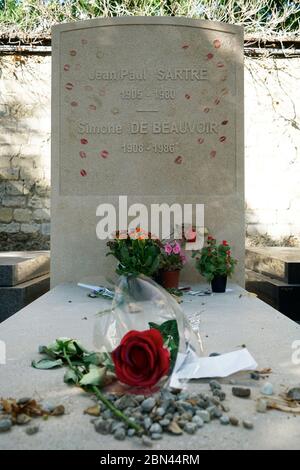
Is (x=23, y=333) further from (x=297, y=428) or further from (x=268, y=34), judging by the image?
(x=268, y=34)

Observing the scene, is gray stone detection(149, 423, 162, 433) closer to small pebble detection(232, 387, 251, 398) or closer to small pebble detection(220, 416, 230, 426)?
small pebble detection(220, 416, 230, 426)

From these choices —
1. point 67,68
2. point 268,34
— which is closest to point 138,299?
point 67,68

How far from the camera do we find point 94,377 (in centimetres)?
161

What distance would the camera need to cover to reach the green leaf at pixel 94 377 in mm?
1594

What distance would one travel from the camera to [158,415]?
1369mm

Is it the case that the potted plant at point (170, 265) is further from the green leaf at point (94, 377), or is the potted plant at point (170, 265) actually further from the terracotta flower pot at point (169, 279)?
the green leaf at point (94, 377)

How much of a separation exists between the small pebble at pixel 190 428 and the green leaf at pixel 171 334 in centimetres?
35

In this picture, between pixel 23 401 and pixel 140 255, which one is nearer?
pixel 23 401

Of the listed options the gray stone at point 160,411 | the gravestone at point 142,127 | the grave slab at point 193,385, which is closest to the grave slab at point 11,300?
the grave slab at point 193,385

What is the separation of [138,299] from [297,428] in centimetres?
78

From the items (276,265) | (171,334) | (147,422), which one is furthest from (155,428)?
(276,265)

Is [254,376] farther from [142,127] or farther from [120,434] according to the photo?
[142,127]

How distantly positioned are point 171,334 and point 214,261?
2.15 m

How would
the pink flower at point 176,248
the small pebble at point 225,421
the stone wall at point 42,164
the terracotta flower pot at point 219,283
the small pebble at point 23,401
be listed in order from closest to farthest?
1. the small pebble at point 225,421
2. the small pebble at point 23,401
3. the terracotta flower pot at point 219,283
4. the pink flower at point 176,248
5. the stone wall at point 42,164
